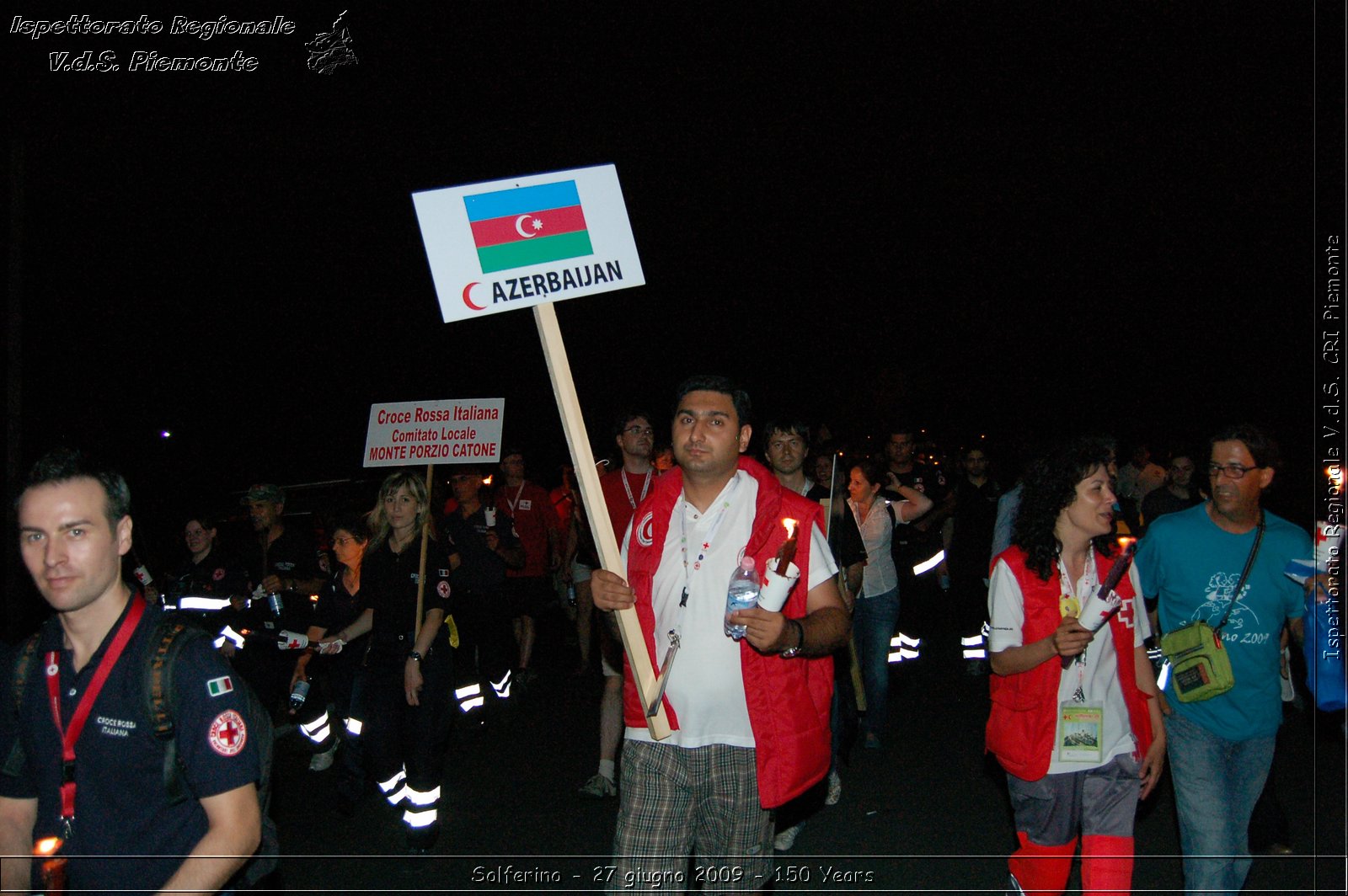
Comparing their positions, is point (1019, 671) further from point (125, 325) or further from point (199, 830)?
point (125, 325)

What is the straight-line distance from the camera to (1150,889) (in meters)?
5.42

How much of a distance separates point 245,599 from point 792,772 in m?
4.88

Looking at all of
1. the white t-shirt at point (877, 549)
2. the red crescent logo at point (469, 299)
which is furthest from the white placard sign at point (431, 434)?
the red crescent logo at point (469, 299)

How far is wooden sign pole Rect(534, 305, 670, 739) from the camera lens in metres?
3.63

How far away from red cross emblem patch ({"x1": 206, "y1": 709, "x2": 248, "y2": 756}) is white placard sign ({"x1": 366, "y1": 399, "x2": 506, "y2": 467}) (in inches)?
194

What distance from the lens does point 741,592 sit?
3.56 m

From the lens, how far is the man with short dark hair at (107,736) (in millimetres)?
2602

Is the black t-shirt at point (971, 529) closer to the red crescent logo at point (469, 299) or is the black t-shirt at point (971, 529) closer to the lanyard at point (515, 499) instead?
the lanyard at point (515, 499)

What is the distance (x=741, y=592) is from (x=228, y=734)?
5.46ft

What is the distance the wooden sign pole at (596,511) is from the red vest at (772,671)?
0.43ft

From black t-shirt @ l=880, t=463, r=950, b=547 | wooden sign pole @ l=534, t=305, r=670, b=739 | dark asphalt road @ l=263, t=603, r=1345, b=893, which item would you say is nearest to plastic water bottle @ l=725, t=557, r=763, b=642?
wooden sign pole @ l=534, t=305, r=670, b=739

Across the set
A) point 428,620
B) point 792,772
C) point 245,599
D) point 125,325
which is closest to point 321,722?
point 245,599

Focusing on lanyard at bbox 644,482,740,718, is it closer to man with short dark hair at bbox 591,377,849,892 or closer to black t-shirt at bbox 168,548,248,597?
man with short dark hair at bbox 591,377,849,892

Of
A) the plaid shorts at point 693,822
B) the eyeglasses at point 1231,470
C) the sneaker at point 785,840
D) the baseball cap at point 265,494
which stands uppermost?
the eyeglasses at point 1231,470
